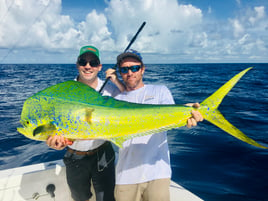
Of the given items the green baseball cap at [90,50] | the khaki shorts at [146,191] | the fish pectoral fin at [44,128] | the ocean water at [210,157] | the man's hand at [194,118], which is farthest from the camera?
the ocean water at [210,157]

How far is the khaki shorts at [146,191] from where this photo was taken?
201 cm

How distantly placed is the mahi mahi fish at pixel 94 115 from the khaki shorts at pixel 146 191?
2.24 ft

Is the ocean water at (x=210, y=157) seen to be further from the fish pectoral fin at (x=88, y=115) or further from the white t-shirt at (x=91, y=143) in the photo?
the fish pectoral fin at (x=88, y=115)

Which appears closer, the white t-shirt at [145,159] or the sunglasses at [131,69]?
the white t-shirt at [145,159]

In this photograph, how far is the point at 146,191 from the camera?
2074 millimetres

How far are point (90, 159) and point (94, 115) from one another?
38.7 inches

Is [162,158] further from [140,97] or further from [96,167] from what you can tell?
[96,167]

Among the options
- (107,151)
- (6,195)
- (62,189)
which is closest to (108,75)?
(107,151)

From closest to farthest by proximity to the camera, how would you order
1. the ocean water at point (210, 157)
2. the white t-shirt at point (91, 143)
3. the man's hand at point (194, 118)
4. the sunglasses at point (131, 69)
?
1. the man's hand at point (194, 118)
2. the sunglasses at point (131, 69)
3. the white t-shirt at point (91, 143)
4. the ocean water at point (210, 157)

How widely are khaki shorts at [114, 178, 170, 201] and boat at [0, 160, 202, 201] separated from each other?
772mm

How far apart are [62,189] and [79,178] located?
2.66 ft

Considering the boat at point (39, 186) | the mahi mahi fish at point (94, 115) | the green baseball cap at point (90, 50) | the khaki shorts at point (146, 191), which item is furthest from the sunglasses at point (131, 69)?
the boat at point (39, 186)

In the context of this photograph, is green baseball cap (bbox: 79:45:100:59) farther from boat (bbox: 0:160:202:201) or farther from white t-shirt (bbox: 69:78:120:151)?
boat (bbox: 0:160:202:201)

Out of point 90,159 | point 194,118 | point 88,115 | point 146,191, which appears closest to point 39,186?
point 90,159
